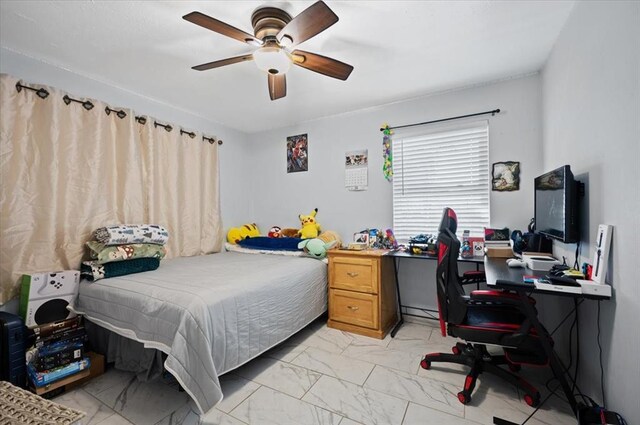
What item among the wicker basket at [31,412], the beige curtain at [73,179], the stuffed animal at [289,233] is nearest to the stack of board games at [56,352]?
the beige curtain at [73,179]

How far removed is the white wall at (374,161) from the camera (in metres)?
2.53

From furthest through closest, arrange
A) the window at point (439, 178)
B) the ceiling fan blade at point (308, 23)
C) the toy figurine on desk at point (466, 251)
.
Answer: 1. the window at point (439, 178)
2. the toy figurine on desk at point (466, 251)
3. the ceiling fan blade at point (308, 23)

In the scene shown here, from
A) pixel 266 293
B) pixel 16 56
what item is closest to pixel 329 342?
pixel 266 293

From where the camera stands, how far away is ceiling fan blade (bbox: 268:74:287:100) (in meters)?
2.03

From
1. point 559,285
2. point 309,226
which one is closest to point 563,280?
point 559,285

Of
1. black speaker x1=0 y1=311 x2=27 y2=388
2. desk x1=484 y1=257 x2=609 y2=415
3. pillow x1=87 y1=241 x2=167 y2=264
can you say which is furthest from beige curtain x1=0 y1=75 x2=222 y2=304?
desk x1=484 y1=257 x2=609 y2=415

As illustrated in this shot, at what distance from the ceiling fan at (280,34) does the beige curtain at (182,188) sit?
146cm

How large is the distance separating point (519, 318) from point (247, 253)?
2763 mm

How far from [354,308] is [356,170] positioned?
161 cm

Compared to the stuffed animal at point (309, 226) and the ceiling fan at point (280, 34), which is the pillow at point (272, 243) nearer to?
the stuffed animal at point (309, 226)

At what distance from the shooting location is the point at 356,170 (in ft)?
11.0

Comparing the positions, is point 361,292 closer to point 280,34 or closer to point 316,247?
point 316,247

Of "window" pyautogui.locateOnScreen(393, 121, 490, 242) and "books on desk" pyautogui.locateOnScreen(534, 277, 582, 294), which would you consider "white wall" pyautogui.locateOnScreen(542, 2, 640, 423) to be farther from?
"window" pyautogui.locateOnScreen(393, 121, 490, 242)

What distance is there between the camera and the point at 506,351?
1713mm
